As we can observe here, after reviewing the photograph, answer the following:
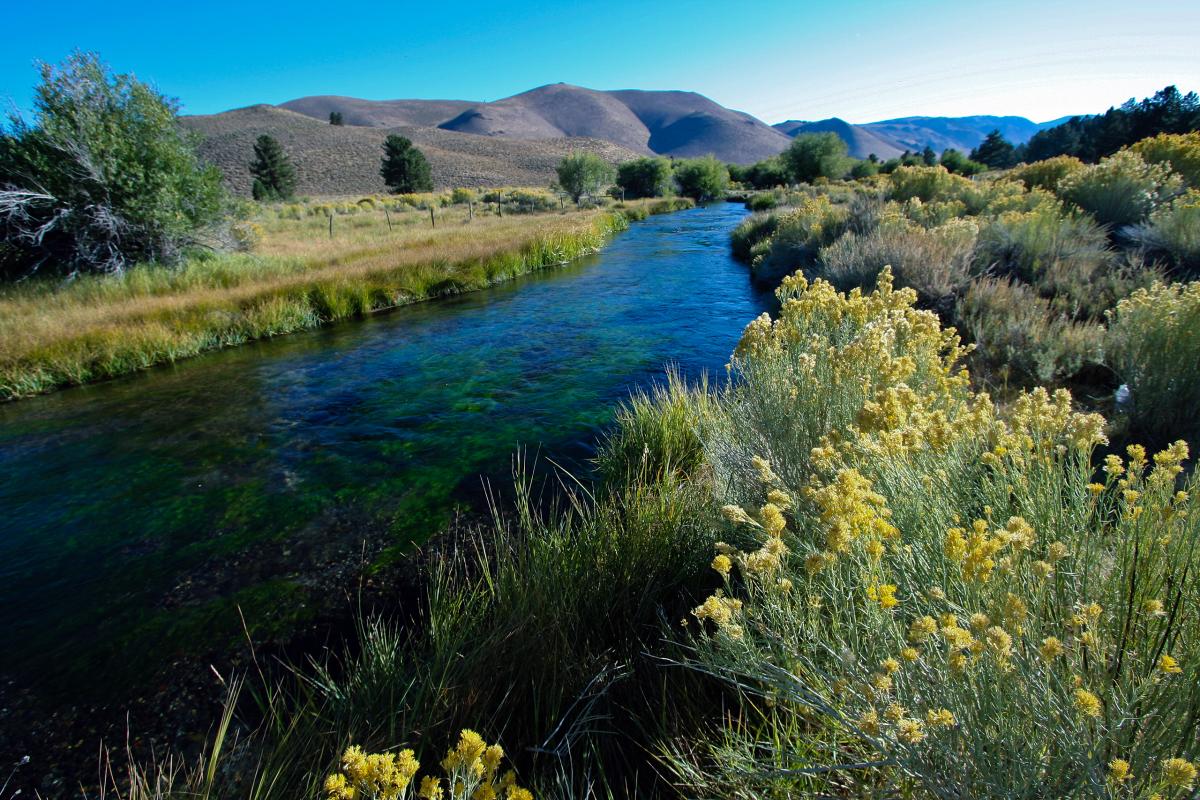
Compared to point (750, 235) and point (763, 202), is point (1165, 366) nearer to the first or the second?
point (750, 235)

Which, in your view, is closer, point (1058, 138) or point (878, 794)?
point (878, 794)

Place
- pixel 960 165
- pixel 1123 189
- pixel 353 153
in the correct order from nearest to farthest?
pixel 1123 189 → pixel 960 165 → pixel 353 153

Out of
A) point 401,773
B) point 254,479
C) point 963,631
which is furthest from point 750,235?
point 401,773

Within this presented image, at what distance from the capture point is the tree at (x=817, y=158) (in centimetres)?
4875

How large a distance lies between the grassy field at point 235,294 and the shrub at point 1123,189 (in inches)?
567

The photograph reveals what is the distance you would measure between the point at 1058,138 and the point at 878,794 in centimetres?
7261

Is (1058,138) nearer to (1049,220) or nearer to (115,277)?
(1049,220)

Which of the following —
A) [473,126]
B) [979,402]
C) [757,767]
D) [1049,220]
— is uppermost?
[473,126]

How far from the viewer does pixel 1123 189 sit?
993cm

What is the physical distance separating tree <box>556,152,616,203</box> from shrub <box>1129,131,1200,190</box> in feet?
118

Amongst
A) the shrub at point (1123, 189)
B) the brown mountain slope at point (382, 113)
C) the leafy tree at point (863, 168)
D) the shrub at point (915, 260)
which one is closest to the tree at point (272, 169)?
the shrub at point (915, 260)

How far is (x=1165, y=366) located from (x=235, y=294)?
15318 mm

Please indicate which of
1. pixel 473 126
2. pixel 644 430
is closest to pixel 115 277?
pixel 644 430

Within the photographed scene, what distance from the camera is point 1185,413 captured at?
3814mm
